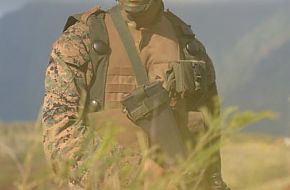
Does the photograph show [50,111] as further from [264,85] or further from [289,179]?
[264,85]

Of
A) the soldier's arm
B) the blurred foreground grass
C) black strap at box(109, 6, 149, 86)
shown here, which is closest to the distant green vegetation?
the blurred foreground grass

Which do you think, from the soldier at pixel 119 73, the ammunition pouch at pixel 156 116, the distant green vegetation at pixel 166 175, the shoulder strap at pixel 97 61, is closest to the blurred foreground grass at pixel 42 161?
the distant green vegetation at pixel 166 175

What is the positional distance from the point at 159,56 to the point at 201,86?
24 centimetres

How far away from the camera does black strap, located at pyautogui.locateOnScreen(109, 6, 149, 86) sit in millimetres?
3947

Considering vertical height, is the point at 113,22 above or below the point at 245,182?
above

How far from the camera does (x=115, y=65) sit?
3.92 m

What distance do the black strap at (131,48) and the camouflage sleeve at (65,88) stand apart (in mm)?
198

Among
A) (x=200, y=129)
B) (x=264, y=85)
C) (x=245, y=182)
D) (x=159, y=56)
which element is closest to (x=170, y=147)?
(x=200, y=129)

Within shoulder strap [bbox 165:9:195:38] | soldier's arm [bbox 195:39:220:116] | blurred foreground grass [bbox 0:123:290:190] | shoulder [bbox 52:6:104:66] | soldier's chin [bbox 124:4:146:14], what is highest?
soldier's chin [bbox 124:4:146:14]

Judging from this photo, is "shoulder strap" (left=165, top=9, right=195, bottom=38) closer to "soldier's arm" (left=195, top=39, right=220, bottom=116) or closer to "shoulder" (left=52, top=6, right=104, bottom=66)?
"soldier's arm" (left=195, top=39, right=220, bottom=116)

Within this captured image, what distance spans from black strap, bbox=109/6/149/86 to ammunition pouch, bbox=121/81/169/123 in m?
0.35

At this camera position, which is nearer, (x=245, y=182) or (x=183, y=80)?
(x=245, y=182)

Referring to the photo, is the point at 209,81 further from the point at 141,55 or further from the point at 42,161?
the point at 42,161

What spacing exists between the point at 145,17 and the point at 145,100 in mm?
764
